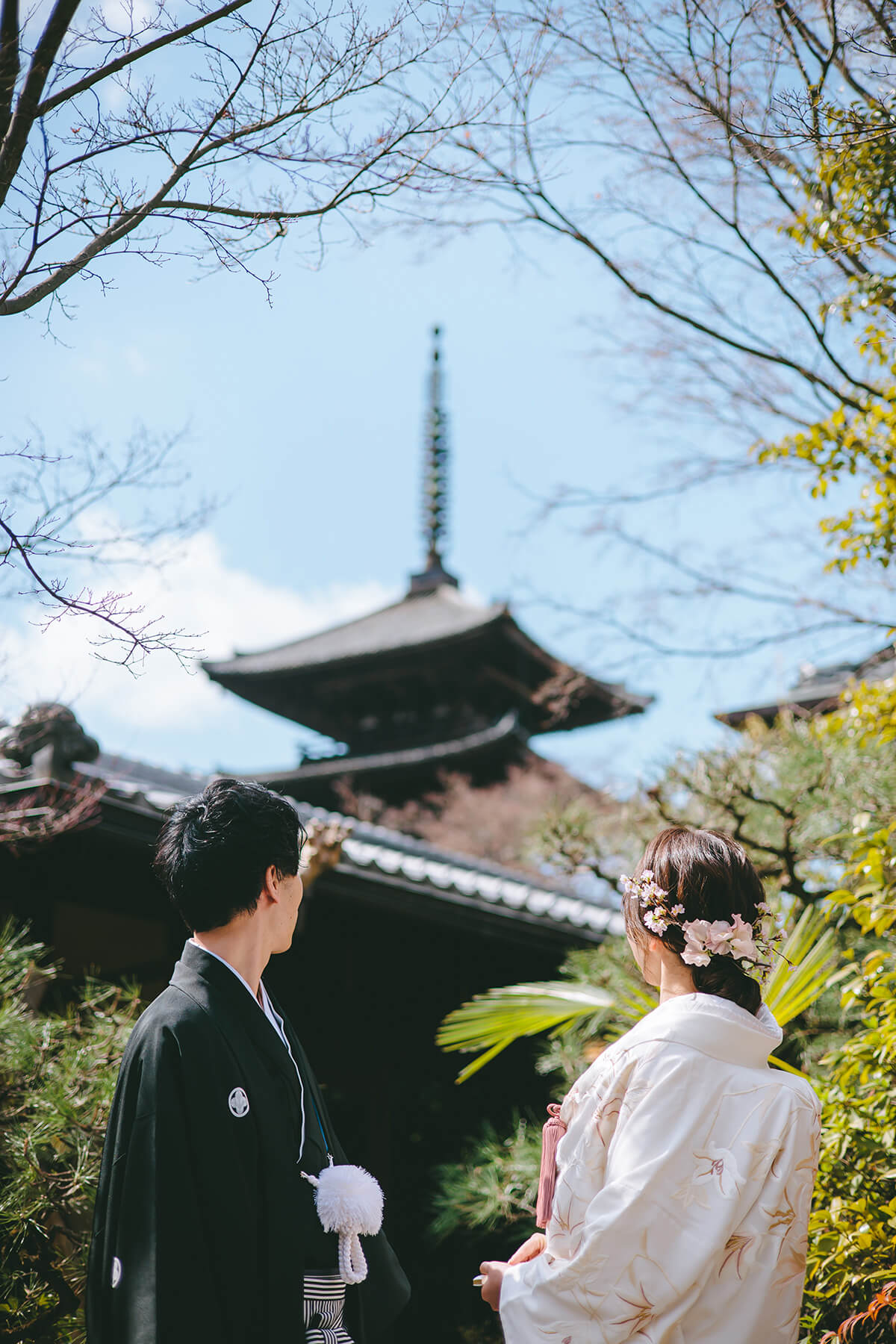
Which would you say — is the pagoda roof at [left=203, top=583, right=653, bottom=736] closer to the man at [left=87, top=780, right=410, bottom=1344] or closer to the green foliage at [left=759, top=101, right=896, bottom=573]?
the green foliage at [left=759, top=101, right=896, bottom=573]

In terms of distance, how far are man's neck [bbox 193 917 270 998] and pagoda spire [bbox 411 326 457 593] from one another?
19.2 meters

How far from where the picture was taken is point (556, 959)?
5.55 m

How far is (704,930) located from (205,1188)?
90 cm

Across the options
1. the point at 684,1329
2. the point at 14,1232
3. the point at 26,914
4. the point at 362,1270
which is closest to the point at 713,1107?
the point at 684,1329

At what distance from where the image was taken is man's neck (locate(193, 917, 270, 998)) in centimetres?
193

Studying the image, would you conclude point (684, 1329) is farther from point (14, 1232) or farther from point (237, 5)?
point (237, 5)

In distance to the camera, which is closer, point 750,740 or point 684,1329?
point 684,1329

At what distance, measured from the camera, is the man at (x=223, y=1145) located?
5.40 ft

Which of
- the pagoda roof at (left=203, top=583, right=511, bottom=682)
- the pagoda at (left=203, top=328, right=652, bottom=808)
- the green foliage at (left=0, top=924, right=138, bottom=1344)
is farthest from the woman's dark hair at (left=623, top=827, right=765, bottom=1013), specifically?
the pagoda roof at (left=203, top=583, right=511, bottom=682)

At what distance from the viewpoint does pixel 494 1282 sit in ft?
5.98

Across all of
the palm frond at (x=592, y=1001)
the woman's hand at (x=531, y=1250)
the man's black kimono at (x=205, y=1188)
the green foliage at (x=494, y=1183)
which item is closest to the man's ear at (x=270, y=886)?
the man's black kimono at (x=205, y=1188)

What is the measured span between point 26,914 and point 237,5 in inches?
149

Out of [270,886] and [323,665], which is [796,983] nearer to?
[270,886]

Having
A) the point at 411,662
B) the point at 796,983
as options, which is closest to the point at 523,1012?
the point at 796,983
